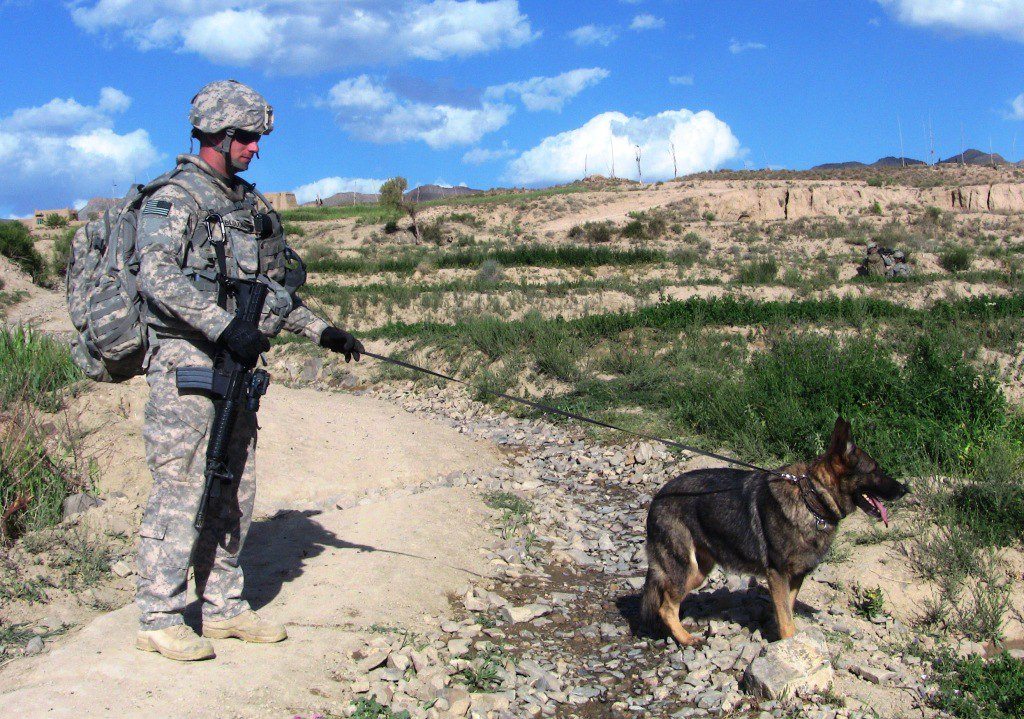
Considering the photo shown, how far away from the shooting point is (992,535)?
4.96 m

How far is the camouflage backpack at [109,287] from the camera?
3.55 meters

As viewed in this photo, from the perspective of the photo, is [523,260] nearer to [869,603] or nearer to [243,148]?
[869,603]

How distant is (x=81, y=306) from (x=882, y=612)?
446 cm

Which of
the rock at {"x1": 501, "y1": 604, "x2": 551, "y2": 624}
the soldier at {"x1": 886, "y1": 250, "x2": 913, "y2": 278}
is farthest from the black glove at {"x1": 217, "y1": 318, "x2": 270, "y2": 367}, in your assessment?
the soldier at {"x1": 886, "y1": 250, "x2": 913, "y2": 278}

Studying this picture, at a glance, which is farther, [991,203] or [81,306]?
[991,203]

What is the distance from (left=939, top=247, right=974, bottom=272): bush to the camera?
22.2 m

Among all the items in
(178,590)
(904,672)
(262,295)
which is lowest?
(904,672)

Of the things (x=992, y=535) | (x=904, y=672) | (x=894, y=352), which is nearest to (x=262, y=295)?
Result: (x=904, y=672)

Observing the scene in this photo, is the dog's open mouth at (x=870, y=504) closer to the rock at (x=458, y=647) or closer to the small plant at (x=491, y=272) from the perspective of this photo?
the rock at (x=458, y=647)

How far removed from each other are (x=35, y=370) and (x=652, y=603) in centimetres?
596

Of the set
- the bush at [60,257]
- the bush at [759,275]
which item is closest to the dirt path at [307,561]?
the bush at [759,275]

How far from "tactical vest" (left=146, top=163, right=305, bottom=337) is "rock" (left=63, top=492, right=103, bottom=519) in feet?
9.24

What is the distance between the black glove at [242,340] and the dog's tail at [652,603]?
7.50 feet

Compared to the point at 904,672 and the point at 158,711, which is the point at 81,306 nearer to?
the point at 158,711
